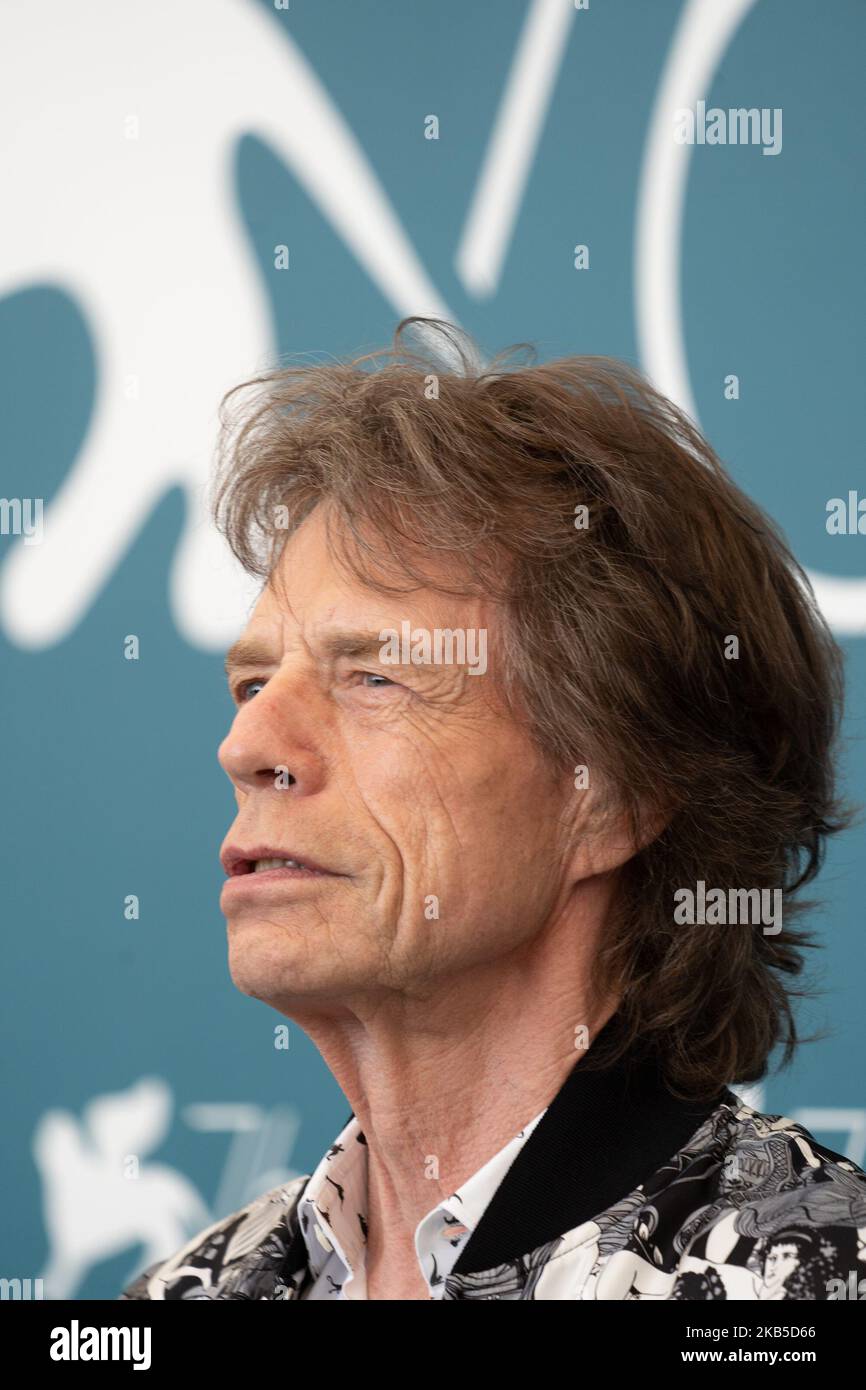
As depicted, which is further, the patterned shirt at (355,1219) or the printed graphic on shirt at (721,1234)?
the patterned shirt at (355,1219)

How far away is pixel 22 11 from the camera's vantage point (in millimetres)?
2244

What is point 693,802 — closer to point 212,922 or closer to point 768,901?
point 768,901

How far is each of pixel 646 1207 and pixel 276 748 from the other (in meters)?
0.43

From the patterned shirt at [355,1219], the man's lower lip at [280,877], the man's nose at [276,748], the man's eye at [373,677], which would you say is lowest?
the patterned shirt at [355,1219]

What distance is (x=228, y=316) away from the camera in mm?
2168

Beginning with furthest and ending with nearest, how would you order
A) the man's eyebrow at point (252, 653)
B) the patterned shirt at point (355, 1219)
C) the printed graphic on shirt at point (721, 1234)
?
the man's eyebrow at point (252, 653) → the patterned shirt at point (355, 1219) → the printed graphic on shirt at point (721, 1234)

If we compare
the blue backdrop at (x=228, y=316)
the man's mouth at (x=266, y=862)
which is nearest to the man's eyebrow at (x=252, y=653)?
the man's mouth at (x=266, y=862)

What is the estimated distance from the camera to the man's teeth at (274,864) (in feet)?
3.74

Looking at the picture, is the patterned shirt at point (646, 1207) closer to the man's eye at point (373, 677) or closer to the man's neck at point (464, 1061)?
the man's neck at point (464, 1061)

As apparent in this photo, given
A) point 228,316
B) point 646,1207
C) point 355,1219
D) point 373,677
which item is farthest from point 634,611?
point 228,316

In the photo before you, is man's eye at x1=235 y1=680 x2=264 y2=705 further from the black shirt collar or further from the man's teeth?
the black shirt collar

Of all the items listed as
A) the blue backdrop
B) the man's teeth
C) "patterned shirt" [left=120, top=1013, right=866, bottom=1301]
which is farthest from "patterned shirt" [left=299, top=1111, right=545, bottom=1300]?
the blue backdrop
